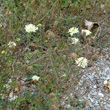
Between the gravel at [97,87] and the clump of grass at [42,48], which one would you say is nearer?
the clump of grass at [42,48]

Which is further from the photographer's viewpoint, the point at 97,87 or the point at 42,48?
the point at 42,48

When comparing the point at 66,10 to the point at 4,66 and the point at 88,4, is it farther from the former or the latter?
the point at 4,66

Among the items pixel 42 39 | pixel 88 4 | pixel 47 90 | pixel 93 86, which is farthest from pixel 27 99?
pixel 88 4

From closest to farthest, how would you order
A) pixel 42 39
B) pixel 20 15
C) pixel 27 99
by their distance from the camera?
pixel 27 99 < pixel 42 39 < pixel 20 15

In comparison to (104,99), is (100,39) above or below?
above

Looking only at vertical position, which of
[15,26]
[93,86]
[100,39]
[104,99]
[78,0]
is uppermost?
[78,0]

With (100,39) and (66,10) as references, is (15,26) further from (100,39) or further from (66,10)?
(100,39)

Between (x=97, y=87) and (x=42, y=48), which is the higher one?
(x=42, y=48)

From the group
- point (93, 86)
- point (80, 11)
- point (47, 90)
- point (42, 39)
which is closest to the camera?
point (47, 90)

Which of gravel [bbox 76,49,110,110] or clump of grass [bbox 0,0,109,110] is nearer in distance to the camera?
clump of grass [bbox 0,0,109,110]

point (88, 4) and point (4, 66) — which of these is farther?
point (88, 4)
